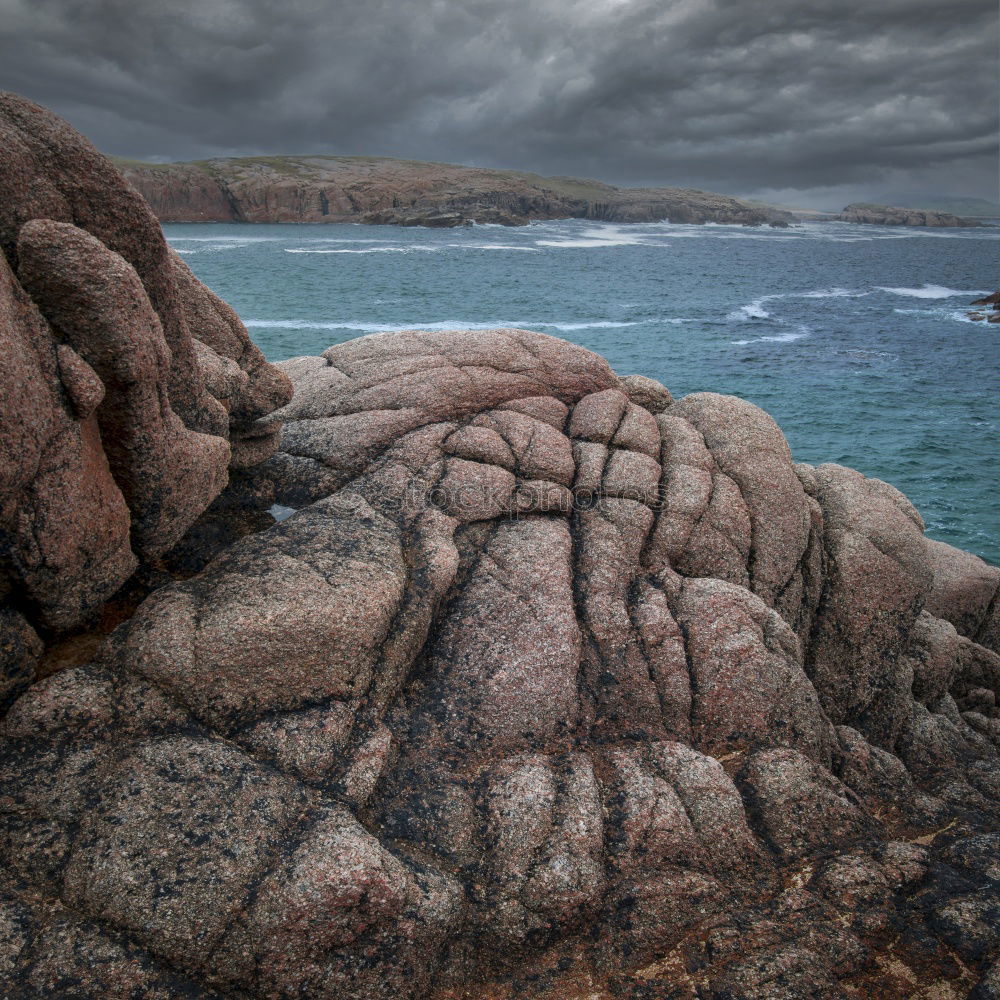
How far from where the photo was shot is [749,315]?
90.6 meters

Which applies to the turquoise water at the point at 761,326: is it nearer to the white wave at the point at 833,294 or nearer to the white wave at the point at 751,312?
the white wave at the point at 751,312

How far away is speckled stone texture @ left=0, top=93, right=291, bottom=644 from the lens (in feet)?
32.0

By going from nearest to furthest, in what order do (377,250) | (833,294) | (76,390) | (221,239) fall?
(76,390) → (833,294) → (377,250) → (221,239)

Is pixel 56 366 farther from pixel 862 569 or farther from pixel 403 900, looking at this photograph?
pixel 862 569

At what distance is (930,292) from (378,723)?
139223 mm

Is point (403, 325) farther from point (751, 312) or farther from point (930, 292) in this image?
point (930, 292)

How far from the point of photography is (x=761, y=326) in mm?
82500

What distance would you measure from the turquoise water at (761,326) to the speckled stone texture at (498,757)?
2585 cm

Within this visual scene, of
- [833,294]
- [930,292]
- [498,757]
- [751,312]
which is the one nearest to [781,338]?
[751,312]

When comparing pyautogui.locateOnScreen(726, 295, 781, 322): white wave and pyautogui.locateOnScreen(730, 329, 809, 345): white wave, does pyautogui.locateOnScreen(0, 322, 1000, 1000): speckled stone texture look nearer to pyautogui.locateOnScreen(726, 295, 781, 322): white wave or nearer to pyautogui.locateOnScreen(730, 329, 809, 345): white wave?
pyautogui.locateOnScreen(730, 329, 809, 345): white wave

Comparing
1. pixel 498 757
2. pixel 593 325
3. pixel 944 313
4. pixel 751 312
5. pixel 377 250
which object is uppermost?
pixel 377 250

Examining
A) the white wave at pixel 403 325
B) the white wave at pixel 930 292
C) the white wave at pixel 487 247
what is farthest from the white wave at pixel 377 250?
the white wave at pixel 930 292

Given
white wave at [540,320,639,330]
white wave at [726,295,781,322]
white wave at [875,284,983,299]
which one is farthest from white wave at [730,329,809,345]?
white wave at [875,284,983,299]

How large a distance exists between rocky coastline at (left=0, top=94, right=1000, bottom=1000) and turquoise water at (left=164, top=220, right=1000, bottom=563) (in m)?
28.2
